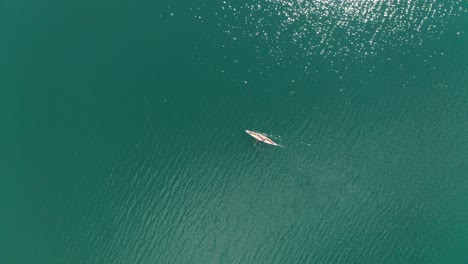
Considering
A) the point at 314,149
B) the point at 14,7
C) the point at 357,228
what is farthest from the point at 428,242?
the point at 14,7

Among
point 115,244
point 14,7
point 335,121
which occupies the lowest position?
point 115,244

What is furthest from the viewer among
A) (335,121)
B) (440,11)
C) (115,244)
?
(440,11)

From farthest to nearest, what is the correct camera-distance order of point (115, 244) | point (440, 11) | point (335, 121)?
point (440, 11) < point (335, 121) < point (115, 244)

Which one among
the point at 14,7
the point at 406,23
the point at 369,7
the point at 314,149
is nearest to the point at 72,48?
the point at 14,7

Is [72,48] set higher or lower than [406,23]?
lower

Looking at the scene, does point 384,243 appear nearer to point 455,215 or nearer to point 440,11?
point 455,215

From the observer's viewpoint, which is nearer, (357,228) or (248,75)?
(357,228)

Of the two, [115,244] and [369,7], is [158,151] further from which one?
[369,7]
